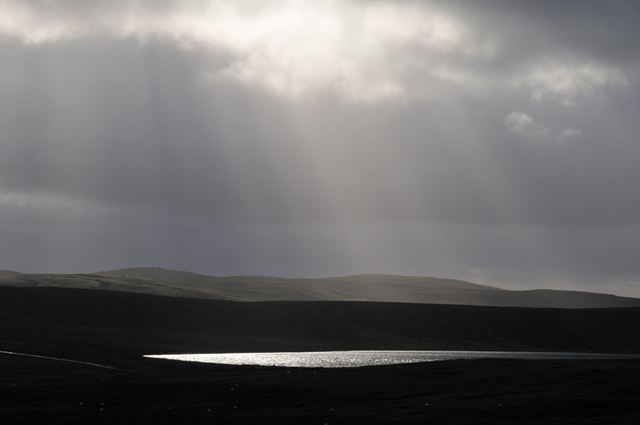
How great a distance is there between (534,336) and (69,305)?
71232mm

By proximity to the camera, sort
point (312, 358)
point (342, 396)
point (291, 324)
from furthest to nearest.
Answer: point (291, 324) → point (312, 358) → point (342, 396)

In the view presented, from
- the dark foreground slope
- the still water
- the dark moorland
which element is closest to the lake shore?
the dark moorland

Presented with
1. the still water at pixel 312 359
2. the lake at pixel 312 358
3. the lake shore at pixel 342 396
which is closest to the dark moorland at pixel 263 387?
the lake shore at pixel 342 396

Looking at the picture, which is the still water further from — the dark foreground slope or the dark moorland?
the dark foreground slope

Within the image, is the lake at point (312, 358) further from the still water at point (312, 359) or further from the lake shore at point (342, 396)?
the lake shore at point (342, 396)

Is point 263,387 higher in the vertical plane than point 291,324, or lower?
higher

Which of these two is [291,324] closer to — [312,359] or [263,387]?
[312,359]

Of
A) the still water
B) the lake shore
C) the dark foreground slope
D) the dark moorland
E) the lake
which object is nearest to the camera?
the lake shore

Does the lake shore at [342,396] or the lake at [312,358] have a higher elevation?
the lake shore at [342,396]

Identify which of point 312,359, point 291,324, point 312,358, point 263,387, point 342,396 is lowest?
point 312,358

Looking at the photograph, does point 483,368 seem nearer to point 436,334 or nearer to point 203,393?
point 203,393

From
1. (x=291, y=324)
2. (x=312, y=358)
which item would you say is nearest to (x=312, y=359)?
(x=312, y=358)

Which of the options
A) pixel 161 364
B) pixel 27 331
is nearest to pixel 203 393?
pixel 161 364

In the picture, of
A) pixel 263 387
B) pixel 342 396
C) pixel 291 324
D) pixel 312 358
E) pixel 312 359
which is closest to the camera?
pixel 342 396
